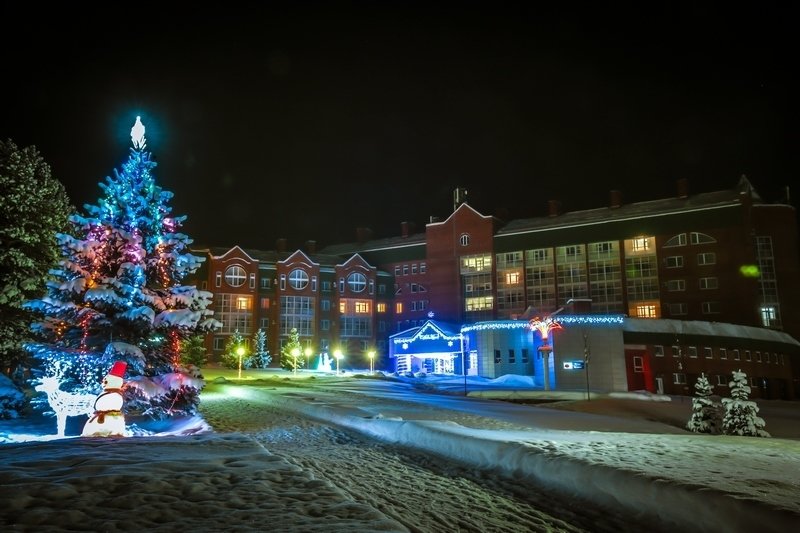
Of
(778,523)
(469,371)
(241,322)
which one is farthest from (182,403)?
(241,322)

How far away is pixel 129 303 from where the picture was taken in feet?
47.5

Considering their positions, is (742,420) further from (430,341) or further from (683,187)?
(683,187)

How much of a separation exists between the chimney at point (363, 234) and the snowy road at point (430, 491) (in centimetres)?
7398

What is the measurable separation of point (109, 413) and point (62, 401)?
84.0 inches

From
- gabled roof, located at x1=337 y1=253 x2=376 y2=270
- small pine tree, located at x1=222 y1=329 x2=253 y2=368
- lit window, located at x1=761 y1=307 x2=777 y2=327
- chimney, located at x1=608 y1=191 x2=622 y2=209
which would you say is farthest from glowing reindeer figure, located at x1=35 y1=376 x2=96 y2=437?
chimney, located at x1=608 y1=191 x2=622 y2=209

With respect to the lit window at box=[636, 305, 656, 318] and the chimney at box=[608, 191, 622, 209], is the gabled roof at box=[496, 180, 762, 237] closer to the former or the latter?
the chimney at box=[608, 191, 622, 209]

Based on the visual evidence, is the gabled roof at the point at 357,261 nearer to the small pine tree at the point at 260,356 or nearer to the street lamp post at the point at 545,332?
the small pine tree at the point at 260,356

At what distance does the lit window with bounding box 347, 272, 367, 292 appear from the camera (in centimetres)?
7338

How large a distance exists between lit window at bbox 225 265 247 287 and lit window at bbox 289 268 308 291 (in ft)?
18.1

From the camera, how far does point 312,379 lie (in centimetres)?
4459

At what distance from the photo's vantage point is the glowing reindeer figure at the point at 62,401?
1248 cm

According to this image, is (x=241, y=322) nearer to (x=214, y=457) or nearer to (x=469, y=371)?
(x=469, y=371)

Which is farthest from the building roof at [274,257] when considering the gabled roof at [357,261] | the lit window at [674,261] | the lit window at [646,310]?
the lit window at [674,261]

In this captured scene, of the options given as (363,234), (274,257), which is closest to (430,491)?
(274,257)
